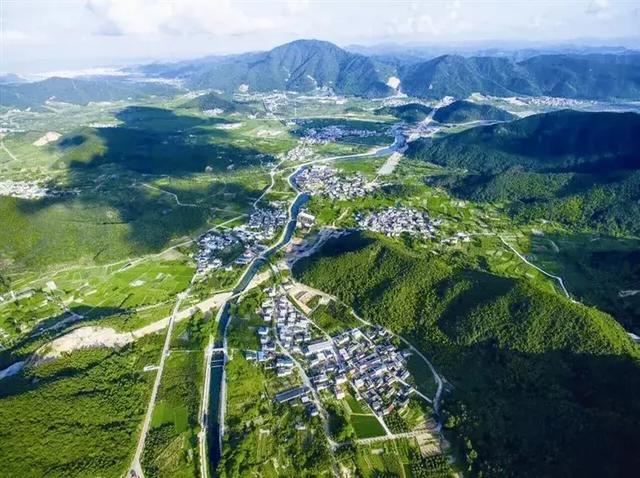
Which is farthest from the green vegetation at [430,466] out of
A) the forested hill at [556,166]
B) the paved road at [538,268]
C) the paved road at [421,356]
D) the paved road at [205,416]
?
the forested hill at [556,166]

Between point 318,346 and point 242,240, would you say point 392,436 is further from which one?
point 242,240

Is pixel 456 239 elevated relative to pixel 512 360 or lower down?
lower down

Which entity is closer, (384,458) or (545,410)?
(384,458)

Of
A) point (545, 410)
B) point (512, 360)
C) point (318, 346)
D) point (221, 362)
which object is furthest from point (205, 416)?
point (545, 410)

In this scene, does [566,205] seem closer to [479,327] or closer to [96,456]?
[479,327]

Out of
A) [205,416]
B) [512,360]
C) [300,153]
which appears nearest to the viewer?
[205,416]

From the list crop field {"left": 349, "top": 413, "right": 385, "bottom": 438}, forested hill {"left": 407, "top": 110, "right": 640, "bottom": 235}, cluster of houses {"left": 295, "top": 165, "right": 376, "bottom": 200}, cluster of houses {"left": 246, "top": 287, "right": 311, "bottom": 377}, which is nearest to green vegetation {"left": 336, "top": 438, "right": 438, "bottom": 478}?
crop field {"left": 349, "top": 413, "right": 385, "bottom": 438}

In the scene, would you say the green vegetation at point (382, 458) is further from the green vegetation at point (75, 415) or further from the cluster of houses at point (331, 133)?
the cluster of houses at point (331, 133)
